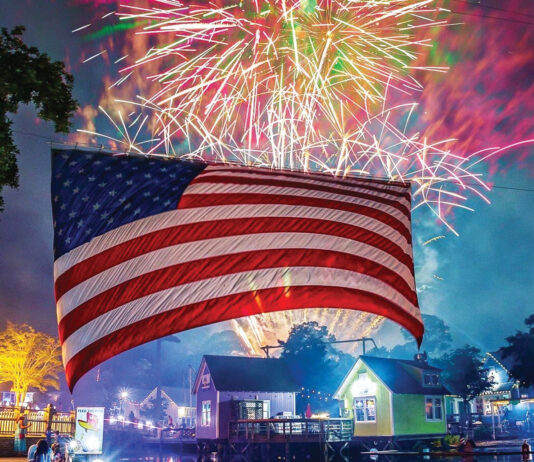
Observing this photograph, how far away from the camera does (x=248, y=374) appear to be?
48.7m

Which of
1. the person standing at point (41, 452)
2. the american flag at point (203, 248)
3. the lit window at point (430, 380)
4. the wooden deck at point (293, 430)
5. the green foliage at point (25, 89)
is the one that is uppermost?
the green foliage at point (25, 89)

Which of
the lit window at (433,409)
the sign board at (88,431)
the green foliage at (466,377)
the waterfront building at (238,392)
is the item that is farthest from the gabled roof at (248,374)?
the sign board at (88,431)

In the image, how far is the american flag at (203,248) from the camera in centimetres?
918

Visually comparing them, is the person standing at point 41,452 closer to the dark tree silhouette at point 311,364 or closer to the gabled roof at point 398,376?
the gabled roof at point 398,376

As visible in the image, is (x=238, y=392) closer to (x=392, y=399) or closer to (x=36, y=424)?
(x=392, y=399)

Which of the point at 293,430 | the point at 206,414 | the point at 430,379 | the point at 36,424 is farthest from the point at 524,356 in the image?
the point at 36,424

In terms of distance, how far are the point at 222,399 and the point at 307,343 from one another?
20092 mm

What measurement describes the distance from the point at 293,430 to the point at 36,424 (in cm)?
1744

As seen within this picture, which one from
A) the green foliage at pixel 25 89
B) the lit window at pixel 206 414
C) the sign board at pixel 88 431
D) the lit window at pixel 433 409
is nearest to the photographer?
the green foliage at pixel 25 89

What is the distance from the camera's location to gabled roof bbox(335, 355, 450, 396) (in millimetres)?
43688

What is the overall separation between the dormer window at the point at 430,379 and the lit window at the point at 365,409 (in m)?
A: 5.19

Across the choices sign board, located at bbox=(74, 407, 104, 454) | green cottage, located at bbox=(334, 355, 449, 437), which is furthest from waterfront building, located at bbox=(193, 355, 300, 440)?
sign board, located at bbox=(74, 407, 104, 454)

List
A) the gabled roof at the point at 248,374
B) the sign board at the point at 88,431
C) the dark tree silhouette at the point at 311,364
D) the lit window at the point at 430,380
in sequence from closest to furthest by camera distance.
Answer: the sign board at the point at 88,431
the lit window at the point at 430,380
the gabled roof at the point at 248,374
the dark tree silhouette at the point at 311,364

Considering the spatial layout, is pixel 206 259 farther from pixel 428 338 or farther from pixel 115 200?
pixel 428 338
